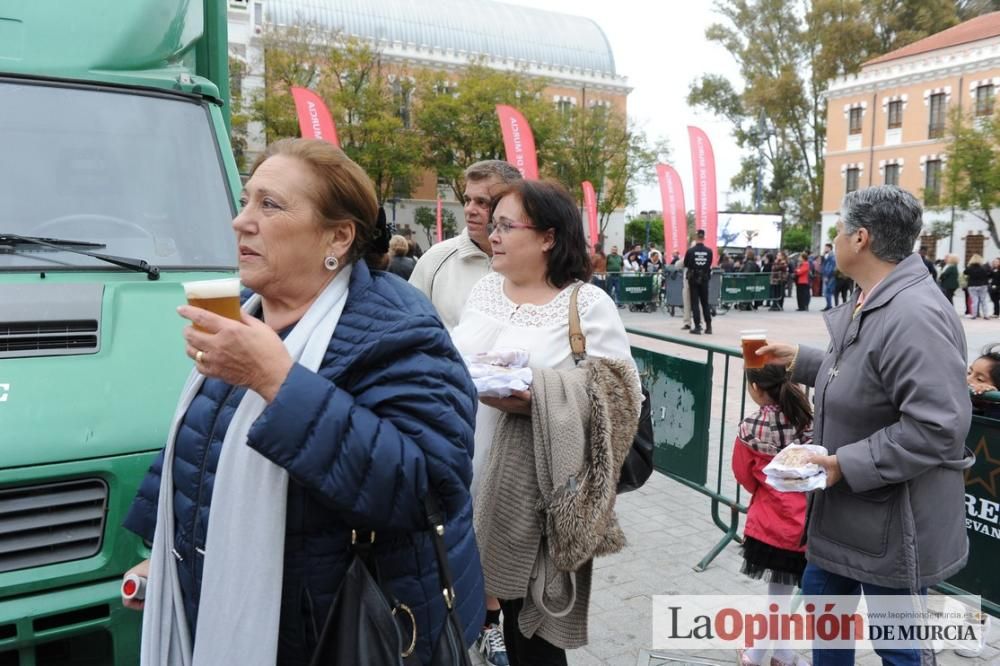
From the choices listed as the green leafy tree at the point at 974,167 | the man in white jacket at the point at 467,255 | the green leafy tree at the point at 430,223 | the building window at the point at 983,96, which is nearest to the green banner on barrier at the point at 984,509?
the man in white jacket at the point at 467,255

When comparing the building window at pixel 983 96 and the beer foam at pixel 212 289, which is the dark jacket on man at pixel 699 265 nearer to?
the beer foam at pixel 212 289

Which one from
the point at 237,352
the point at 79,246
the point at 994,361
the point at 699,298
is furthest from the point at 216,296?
the point at 699,298

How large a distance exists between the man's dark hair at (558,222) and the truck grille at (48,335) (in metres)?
1.58

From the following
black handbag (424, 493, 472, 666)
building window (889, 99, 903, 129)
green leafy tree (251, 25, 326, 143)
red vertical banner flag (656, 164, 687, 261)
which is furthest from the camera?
building window (889, 99, 903, 129)

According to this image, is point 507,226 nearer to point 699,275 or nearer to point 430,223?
point 699,275

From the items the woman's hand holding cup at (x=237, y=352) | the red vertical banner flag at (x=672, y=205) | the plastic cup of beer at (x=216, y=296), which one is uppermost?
the red vertical banner flag at (x=672, y=205)

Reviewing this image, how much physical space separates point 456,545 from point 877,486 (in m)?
1.45

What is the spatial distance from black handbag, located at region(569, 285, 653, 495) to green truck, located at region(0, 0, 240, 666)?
4.49 ft

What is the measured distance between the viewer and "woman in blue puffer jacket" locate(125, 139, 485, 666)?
154cm

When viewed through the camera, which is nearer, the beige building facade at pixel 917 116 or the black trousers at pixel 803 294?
the black trousers at pixel 803 294

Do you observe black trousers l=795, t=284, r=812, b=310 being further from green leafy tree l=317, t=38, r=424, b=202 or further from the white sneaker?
green leafy tree l=317, t=38, r=424, b=202

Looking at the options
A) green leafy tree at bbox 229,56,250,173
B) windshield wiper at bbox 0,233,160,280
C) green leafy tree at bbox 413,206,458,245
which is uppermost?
green leafy tree at bbox 229,56,250,173

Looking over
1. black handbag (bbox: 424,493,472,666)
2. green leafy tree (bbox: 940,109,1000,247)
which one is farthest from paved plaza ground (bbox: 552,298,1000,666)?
green leafy tree (bbox: 940,109,1000,247)

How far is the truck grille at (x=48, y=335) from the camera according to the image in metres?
2.62
